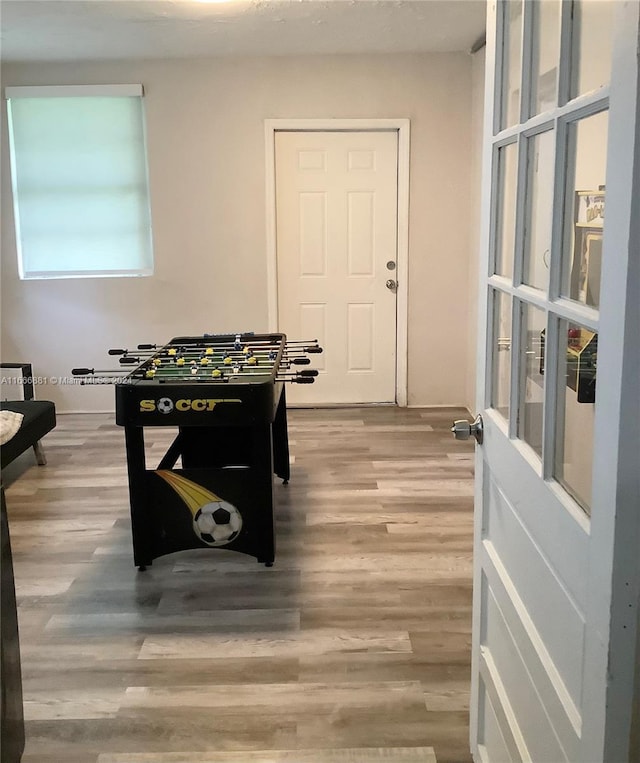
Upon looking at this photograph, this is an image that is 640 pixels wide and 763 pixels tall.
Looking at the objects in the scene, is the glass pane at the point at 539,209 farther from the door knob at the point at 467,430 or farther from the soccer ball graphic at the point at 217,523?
the soccer ball graphic at the point at 217,523

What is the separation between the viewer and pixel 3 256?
539 cm

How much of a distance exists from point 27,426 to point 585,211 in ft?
11.3

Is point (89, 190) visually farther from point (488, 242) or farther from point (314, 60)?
point (488, 242)

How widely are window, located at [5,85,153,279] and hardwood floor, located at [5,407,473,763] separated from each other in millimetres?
1983

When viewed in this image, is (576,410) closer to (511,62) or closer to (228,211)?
(511,62)

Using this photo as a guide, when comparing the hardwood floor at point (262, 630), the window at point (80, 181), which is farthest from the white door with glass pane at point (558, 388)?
the window at point (80, 181)

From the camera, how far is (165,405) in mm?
2801

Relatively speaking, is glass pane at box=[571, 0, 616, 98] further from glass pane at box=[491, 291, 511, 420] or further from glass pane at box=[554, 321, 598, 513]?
glass pane at box=[491, 291, 511, 420]

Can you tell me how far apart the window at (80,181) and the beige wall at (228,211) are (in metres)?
0.09

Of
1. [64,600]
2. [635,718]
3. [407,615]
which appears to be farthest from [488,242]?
[64,600]

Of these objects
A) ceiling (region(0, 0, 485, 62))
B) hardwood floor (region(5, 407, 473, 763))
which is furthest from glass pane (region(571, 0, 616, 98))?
ceiling (region(0, 0, 485, 62))

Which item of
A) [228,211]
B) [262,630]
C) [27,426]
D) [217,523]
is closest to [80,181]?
[228,211]

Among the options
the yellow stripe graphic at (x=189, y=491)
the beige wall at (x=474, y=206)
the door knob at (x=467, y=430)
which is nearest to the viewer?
the door knob at (x=467, y=430)

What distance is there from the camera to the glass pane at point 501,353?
5.09 feet
